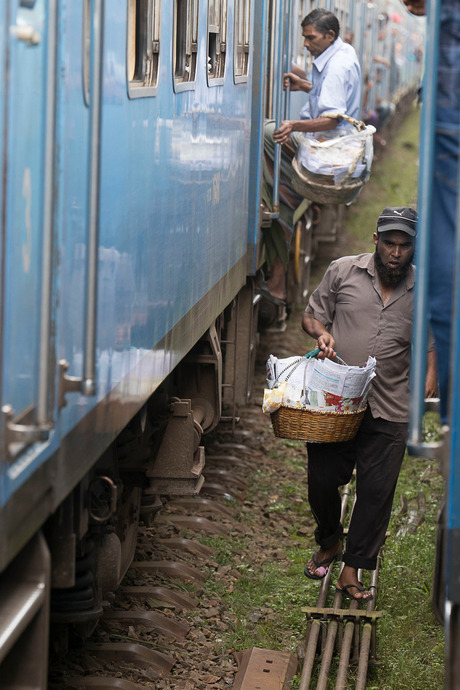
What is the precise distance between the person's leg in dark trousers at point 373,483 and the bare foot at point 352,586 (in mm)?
54

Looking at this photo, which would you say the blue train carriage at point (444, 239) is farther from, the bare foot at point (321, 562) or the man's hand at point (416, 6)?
the bare foot at point (321, 562)

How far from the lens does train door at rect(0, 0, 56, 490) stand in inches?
93.7

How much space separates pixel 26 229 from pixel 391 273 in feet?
9.39

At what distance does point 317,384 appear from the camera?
518 cm

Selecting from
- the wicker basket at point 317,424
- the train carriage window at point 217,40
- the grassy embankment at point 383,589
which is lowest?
the grassy embankment at point 383,589

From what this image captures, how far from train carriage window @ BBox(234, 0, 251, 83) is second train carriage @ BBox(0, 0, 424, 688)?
47mm

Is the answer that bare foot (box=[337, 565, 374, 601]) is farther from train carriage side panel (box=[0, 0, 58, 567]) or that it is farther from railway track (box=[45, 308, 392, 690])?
train carriage side panel (box=[0, 0, 58, 567])

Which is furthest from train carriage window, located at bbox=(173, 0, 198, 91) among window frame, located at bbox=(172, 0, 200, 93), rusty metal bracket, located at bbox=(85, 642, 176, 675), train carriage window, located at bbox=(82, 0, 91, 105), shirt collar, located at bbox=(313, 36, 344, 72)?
shirt collar, located at bbox=(313, 36, 344, 72)

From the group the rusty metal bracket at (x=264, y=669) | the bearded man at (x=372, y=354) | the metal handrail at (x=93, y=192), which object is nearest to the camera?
the metal handrail at (x=93, y=192)

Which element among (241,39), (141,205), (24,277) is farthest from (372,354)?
(24,277)

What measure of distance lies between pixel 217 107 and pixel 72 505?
2.89m

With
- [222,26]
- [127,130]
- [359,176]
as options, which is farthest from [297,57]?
[127,130]

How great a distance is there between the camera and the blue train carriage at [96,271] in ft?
8.30

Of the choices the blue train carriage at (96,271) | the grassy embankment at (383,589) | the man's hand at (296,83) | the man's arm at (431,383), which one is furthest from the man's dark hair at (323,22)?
the man's arm at (431,383)
